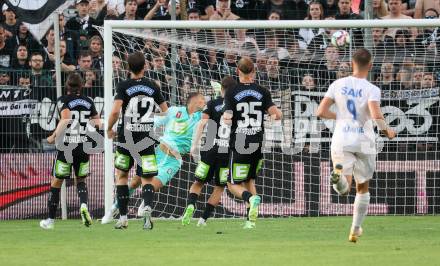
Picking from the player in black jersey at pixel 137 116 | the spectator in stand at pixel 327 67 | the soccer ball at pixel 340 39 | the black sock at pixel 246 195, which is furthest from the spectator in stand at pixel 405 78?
the player in black jersey at pixel 137 116

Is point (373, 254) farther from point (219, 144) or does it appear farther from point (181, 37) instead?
point (181, 37)

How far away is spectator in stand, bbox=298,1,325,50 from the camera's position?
18156 mm

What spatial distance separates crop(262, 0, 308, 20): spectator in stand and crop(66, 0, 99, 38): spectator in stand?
3.32 meters

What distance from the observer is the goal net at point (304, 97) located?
57.6 feet

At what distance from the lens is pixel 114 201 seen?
54.8 ft

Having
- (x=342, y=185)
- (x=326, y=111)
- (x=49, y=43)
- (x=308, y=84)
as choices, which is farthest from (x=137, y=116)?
(x=49, y=43)

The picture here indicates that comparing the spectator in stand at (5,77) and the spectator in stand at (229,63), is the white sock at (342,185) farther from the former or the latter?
the spectator in stand at (5,77)

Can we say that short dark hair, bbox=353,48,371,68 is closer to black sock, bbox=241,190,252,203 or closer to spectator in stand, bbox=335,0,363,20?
black sock, bbox=241,190,252,203

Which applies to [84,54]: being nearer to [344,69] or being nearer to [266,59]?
[266,59]

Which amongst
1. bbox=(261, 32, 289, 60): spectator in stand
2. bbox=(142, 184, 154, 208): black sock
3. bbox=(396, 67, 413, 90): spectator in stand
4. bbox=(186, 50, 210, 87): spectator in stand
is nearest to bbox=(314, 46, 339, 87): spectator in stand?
bbox=(261, 32, 289, 60): spectator in stand

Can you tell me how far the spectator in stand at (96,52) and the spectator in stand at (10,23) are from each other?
152 cm

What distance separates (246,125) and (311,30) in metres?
4.64

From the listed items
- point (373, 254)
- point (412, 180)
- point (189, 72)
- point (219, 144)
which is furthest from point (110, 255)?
point (412, 180)

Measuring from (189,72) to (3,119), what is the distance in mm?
3346
